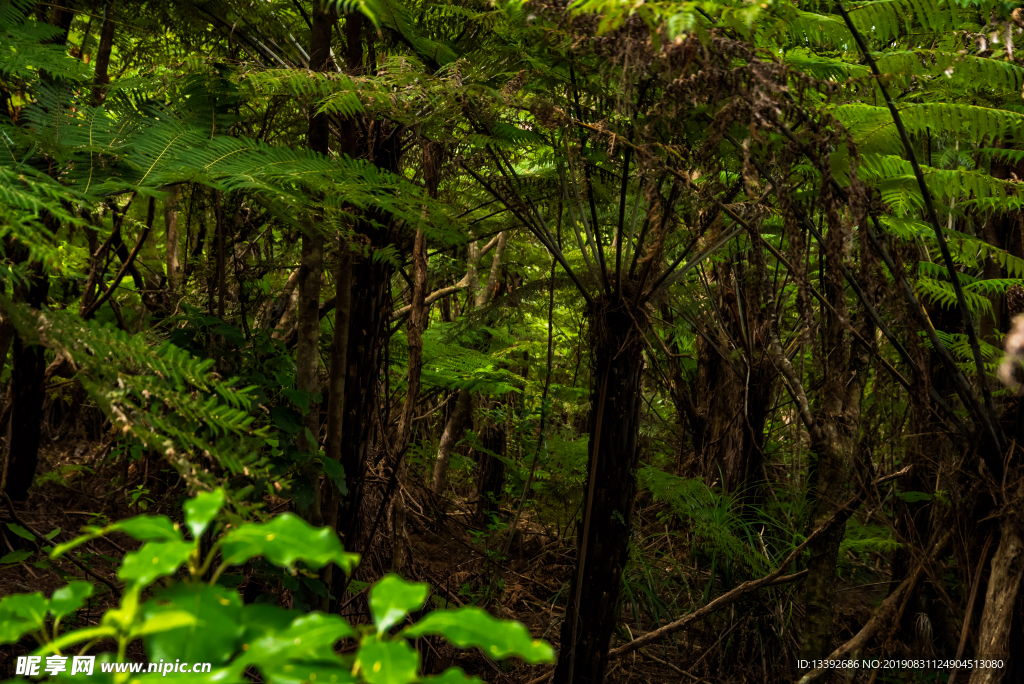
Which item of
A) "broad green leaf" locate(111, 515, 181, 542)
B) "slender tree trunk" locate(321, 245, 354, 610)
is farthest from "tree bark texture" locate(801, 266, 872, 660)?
"broad green leaf" locate(111, 515, 181, 542)

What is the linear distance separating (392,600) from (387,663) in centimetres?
6

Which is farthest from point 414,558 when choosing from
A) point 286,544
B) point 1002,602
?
point 286,544

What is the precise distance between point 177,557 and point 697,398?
514 cm

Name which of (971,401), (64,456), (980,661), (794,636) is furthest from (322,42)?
(64,456)

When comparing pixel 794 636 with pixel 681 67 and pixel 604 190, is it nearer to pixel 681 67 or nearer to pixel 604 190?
pixel 604 190

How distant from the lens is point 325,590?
198cm

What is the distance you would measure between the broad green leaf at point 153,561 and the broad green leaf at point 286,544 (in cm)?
4

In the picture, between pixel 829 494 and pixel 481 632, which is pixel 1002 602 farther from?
pixel 481 632

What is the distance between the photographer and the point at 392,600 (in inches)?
25.3

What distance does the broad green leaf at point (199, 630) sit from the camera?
61 cm

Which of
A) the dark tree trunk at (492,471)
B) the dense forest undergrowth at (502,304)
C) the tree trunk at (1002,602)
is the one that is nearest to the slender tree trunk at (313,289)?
the dense forest undergrowth at (502,304)

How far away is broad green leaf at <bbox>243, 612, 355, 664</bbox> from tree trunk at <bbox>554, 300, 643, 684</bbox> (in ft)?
6.16

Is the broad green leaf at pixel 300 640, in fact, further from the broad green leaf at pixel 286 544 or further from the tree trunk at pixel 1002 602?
the tree trunk at pixel 1002 602

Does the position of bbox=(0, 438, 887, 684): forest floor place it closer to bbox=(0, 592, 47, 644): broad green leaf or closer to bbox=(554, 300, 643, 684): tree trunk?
bbox=(554, 300, 643, 684): tree trunk
